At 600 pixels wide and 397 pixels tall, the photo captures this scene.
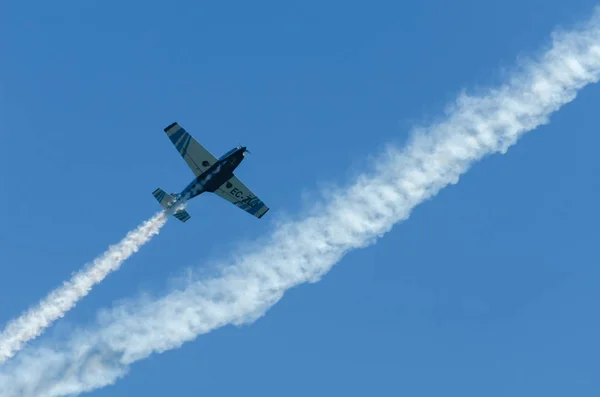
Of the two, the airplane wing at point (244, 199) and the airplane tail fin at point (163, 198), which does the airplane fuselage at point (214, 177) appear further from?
the airplane wing at point (244, 199)

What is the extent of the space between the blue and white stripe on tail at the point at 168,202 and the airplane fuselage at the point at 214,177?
19.7 inches

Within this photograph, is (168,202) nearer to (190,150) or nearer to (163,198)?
(163,198)

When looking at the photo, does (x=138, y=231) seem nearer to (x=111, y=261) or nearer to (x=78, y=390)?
(x=111, y=261)

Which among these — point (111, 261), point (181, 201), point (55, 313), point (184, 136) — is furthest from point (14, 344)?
point (184, 136)

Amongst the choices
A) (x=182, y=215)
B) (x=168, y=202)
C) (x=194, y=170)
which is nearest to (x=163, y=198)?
(x=168, y=202)

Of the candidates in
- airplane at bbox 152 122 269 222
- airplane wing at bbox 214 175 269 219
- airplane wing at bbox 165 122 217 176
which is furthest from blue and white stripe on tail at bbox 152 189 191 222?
airplane wing at bbox 214 175 269 219

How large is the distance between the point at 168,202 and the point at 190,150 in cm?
501

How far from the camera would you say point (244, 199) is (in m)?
67.1

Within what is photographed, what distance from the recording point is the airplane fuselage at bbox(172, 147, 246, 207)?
200ft

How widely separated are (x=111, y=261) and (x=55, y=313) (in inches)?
240

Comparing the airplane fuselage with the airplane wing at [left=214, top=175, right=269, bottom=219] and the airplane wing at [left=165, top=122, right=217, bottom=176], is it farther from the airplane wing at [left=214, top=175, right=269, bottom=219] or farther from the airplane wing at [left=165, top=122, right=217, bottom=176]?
the airplane wing at [left=214, top=175, right=269, bottom=219]

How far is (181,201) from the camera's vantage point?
64.0 meters

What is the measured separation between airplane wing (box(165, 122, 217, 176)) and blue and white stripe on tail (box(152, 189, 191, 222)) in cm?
330

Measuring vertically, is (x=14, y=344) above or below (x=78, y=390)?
above
